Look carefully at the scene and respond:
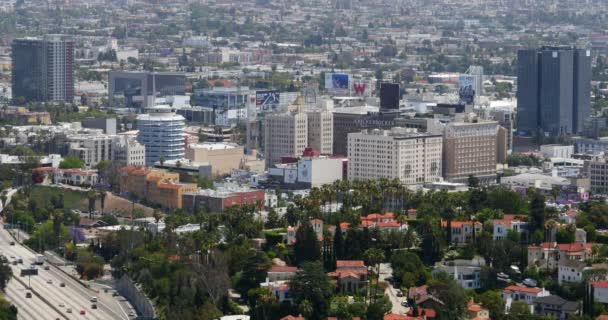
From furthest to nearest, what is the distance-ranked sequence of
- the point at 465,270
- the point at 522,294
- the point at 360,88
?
the point at 360,88, the point at 465,270, the point at 522,294

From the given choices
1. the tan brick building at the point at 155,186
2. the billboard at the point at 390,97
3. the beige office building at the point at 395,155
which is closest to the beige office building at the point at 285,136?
the beige office building at the point at 395,155

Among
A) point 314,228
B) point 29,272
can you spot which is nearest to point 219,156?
point 29,272

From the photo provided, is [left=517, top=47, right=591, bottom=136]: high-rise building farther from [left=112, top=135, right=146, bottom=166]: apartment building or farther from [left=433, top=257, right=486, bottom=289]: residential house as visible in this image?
[left=433, top=257, right=486, bottom=289]: residential house

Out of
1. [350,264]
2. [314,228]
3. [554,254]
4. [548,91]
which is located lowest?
[350,264]

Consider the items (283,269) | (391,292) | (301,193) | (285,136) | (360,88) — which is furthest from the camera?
(360,88)

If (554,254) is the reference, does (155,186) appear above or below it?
below

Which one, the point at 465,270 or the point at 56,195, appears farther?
the point at 56,195

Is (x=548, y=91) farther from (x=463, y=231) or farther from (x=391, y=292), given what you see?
(x=391, y=292)

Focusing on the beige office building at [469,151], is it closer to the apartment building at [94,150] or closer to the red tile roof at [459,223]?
the apartment building at [94,150]
